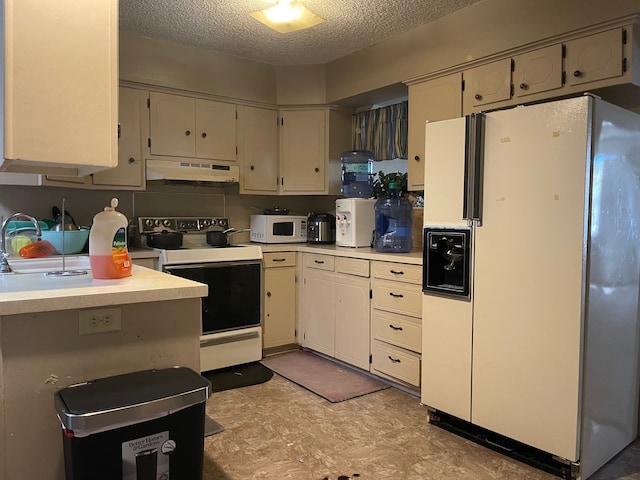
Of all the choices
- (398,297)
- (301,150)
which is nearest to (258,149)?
(301,150)

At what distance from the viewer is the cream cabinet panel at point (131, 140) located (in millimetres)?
3622

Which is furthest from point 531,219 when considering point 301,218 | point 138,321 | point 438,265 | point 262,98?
point 262,98

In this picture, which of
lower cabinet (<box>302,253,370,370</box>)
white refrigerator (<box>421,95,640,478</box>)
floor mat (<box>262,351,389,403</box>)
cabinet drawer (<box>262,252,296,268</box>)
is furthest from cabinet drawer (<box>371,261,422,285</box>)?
cabinet drawer (<box>262,252,296,268</box>)

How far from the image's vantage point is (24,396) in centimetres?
153

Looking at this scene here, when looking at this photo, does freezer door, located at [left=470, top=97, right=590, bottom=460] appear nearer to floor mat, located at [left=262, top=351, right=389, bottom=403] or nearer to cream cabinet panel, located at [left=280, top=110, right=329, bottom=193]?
floor mat, located at [left=262, top=351, right=389, bottom=403]

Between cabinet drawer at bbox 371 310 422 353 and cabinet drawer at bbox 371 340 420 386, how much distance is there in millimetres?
47

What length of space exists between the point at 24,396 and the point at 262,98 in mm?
3296

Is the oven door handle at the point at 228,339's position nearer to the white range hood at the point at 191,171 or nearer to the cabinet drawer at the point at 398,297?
the cabinet drawer at the point at 398,297

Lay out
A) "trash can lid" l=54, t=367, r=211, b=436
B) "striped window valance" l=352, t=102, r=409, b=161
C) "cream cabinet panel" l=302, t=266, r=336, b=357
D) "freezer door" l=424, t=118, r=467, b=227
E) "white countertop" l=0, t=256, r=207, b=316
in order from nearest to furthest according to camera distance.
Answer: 1. "trash can lid" l=54, t=367, r=211, b=436
2. "white countertop" l=0, t=256, r=207, b=316
3. "freezer door" l=424, t=118, r=467, b=227
4. "cream cabinet panel" l=302, t=266, r=336, b=357
5. "striped window valance" l=352, t=102, r=409, b=161

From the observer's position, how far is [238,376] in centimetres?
359

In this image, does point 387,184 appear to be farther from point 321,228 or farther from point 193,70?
point 193,70

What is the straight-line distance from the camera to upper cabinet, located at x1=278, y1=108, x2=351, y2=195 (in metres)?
4.40

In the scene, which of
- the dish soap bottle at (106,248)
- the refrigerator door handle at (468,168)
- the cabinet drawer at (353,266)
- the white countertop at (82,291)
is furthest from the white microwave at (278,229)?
the dish soap bottle at (106,248)

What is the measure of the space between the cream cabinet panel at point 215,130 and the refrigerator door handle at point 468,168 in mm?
2221
